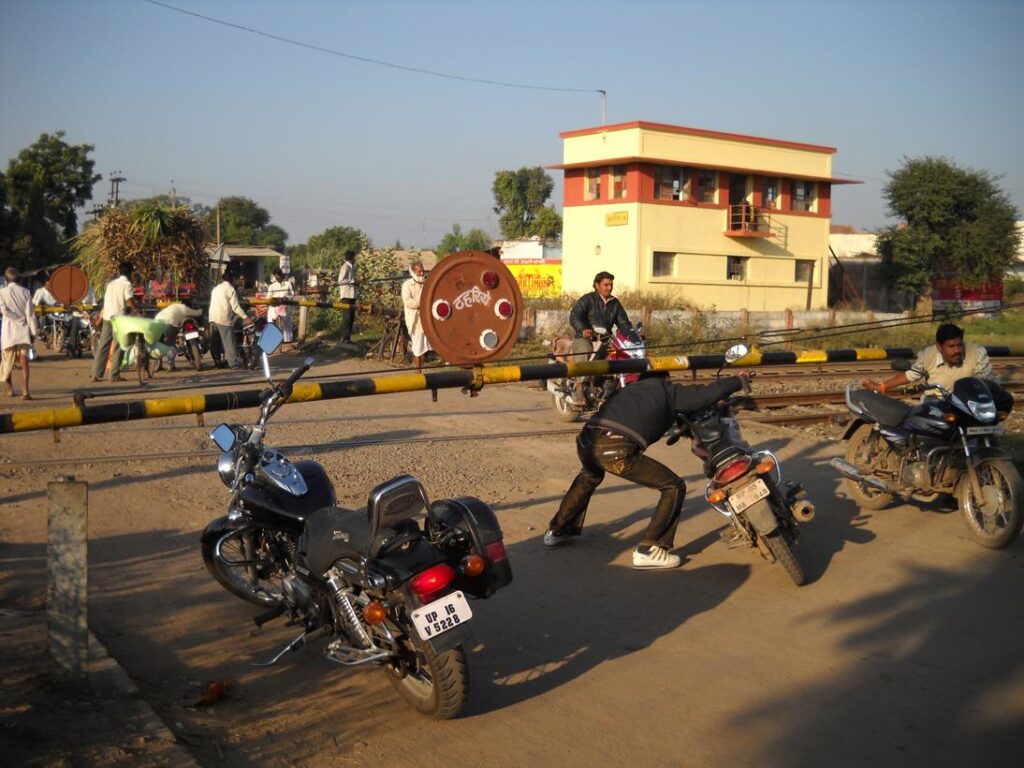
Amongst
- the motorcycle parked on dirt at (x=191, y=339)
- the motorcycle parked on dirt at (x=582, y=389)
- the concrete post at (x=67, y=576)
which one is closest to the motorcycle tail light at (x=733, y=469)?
the concrete post at (x=67, y=576)

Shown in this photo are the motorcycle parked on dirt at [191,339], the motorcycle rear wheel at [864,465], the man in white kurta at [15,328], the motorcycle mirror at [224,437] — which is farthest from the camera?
the motorcycle parked on dirt at [191,339]

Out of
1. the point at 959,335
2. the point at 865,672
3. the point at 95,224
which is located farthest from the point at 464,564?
the point at 95,224

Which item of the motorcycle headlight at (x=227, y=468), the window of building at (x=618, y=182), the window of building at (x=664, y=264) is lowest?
the motorcycle headlight at (x=227, y=468)

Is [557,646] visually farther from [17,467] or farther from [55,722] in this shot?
[17,467]

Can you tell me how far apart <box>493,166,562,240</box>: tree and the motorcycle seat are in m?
68.6

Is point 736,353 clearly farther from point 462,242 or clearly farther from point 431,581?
point 462,242

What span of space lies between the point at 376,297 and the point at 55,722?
2427 cm

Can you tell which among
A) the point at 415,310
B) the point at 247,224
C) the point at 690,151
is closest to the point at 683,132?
the point at 690,151

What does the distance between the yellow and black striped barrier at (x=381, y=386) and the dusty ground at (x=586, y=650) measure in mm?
1196

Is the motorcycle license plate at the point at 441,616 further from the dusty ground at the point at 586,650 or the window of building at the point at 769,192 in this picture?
the window of building at the point at 769,192

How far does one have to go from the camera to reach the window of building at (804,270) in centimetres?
4768

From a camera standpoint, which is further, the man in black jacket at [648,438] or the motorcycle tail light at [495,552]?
the man in black jacket at [648,438]

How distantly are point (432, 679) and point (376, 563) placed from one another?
0.59 m

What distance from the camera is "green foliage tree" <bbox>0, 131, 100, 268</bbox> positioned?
42000 mm
